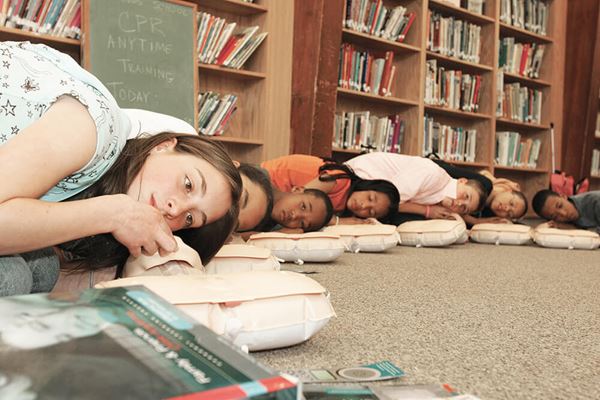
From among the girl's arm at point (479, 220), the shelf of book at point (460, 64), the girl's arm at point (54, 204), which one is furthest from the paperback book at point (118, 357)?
the shelf of book at point (460, 64)

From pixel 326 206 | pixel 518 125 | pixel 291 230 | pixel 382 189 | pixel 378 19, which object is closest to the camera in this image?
pixel 291 230

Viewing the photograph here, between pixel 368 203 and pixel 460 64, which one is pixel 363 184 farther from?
pixel 460 64

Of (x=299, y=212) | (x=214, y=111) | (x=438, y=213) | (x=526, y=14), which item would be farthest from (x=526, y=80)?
(x=299, y=212)

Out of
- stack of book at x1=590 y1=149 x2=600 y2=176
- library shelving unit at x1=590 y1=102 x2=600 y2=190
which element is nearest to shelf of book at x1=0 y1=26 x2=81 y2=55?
library shelving unit at x1=590 y1=102 x2=600 y2=190

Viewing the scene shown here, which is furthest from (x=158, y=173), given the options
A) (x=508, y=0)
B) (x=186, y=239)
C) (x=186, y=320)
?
(x=508, y=0)

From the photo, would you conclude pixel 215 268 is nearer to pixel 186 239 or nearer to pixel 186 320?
pixel 186 239

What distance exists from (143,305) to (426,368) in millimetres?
449

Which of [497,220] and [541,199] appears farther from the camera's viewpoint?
[541,199]

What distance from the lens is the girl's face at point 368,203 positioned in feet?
9.87

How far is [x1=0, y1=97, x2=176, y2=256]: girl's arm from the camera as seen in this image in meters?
0.86

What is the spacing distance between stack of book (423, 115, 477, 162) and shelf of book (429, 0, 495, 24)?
0.80 m

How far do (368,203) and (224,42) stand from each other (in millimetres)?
1210

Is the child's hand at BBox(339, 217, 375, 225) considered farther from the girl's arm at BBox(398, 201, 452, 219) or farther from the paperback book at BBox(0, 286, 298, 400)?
the paperback book at BBox(0, 286, 298, 400)

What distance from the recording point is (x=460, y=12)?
4.40 meters
